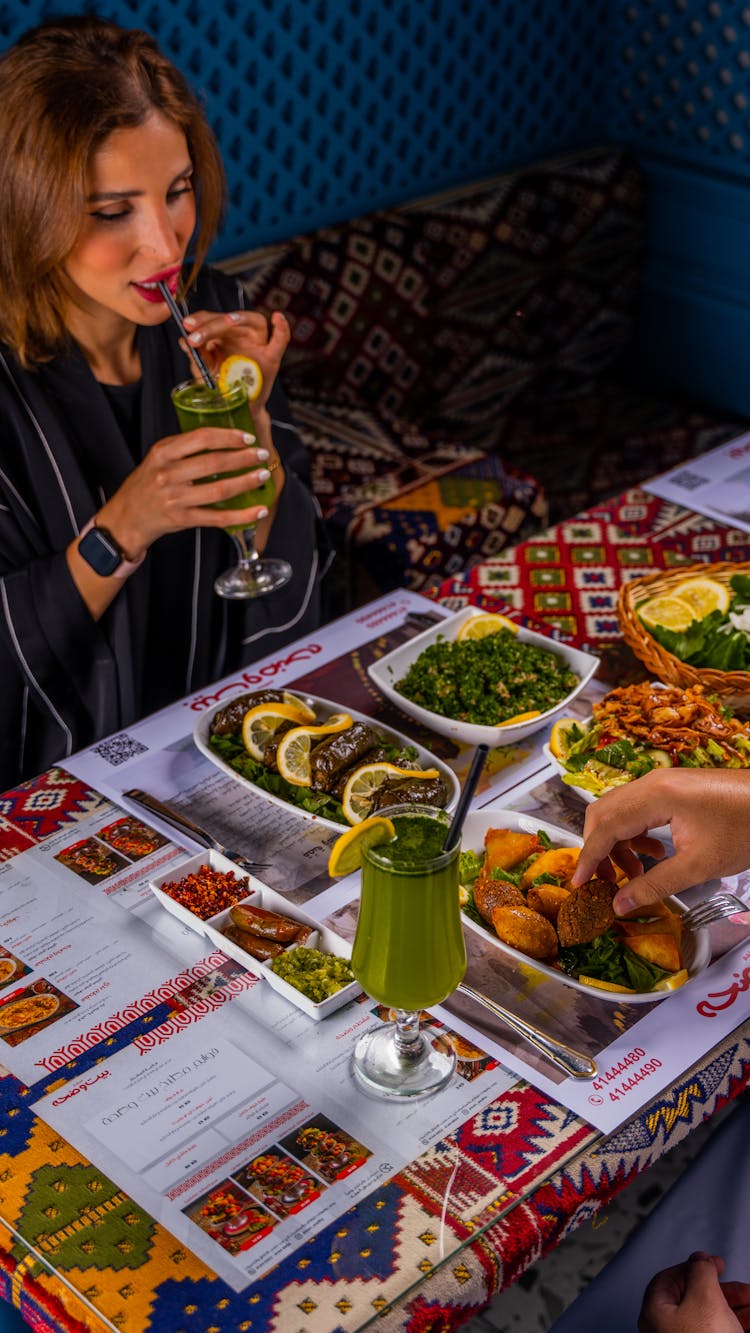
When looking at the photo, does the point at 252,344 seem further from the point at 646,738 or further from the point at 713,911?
the point at 713,911

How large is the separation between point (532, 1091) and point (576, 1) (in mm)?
4030

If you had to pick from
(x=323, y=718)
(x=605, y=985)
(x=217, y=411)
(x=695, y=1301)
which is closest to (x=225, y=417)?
(x=217, y=411)

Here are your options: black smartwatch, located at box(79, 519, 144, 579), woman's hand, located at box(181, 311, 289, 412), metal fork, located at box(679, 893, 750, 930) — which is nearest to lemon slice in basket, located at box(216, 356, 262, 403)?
woman's hand, located at box(181, 311, 289, 412)

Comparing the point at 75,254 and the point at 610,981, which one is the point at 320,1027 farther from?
the point at 75,254

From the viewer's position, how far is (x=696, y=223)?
4461 mm

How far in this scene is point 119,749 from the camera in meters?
2.00

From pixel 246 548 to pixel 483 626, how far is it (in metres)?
0.47

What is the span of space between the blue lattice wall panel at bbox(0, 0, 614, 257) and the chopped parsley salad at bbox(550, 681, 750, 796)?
96.9 inches

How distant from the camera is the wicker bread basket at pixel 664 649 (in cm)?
195

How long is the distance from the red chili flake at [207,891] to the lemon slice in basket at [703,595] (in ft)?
2.83

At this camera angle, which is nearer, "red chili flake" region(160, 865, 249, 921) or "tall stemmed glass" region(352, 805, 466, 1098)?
"tall stemmed glass" region(352, 805, 466, 1098)

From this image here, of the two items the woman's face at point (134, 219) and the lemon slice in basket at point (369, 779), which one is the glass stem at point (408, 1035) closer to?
the lemon slice in basket at point (369, 779)

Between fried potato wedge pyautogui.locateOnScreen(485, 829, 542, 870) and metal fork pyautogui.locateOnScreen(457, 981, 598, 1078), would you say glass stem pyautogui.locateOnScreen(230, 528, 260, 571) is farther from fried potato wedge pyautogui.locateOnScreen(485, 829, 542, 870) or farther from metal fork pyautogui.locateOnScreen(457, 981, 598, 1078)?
metal fork pyautogui.locateOnScreen(457, 981, 598, 1078)

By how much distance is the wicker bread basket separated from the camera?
6.41 ft
